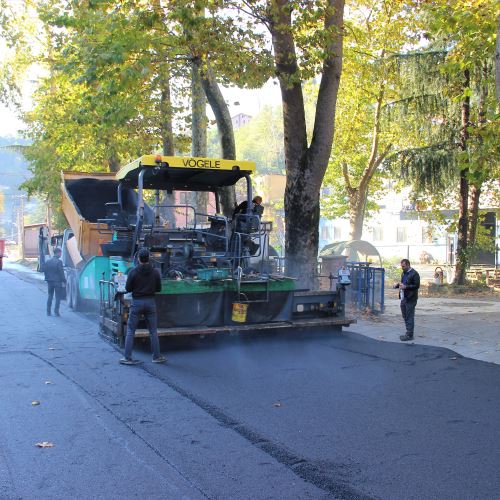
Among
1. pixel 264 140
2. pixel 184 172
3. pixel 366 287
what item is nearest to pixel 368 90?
pixel 366 287

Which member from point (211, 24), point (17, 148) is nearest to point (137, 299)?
point (211, 24)

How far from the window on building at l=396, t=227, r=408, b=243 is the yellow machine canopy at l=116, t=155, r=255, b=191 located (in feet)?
125

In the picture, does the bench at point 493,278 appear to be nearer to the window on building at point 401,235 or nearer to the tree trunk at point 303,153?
the tree trunk at point 303,153

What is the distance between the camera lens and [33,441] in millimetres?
5504

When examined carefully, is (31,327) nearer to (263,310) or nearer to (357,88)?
(263,310)

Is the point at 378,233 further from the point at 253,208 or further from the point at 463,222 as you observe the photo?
the point at 253,208

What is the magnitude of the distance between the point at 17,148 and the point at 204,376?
101 feet

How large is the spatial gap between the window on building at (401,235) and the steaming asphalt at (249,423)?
Answer: 38712 millimetres

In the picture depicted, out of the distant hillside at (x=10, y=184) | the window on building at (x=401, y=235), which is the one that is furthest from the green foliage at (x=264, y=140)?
the distant hillside at (x=10, y=184)

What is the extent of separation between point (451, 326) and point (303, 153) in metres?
4.84

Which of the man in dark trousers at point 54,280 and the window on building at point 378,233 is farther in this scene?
the window on building at point 378,233

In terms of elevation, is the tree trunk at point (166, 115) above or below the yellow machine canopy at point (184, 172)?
above

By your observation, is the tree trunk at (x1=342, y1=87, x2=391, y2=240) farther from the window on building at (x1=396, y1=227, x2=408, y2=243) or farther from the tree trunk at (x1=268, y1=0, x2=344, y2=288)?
the window on building at (x1=396, y1=227, x2=408, y2=243)

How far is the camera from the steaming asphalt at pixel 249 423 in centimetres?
462
